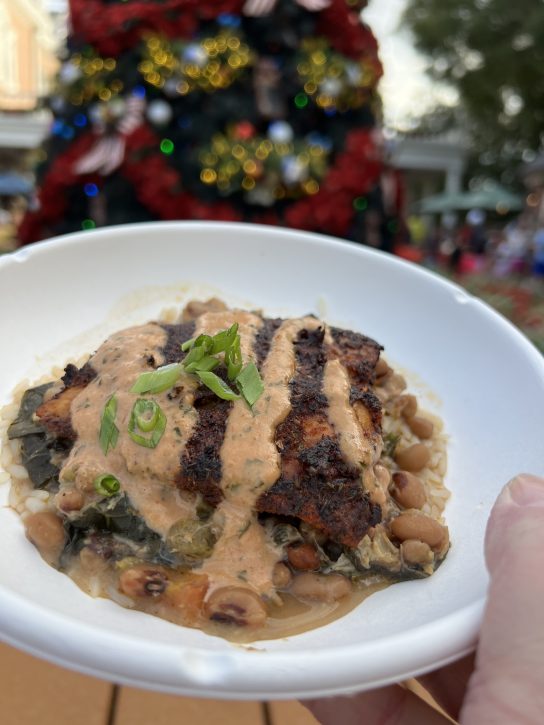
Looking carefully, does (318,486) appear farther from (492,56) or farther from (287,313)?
(492,56)

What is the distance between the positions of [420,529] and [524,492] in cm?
44

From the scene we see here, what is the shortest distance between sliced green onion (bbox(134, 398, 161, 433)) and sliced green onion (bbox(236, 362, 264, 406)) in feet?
0.86

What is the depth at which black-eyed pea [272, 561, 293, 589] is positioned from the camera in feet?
5.35

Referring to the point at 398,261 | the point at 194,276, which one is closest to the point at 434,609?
the point at 398,261

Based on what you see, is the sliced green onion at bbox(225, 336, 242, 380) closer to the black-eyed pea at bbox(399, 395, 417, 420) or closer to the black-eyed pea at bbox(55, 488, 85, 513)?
the black-eyed pea at bbox(55, 488, 85, 513)

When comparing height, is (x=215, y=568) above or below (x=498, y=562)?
below

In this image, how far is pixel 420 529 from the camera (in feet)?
5.67

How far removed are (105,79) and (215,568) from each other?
11.7 ft

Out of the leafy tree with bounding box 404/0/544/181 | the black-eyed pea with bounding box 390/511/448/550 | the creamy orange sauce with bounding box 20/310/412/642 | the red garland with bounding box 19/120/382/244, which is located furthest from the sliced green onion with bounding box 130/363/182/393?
the leafy tree with bounding box 404/0/544/181

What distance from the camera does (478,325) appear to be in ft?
7.86

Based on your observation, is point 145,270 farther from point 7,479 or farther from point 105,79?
point 105,79

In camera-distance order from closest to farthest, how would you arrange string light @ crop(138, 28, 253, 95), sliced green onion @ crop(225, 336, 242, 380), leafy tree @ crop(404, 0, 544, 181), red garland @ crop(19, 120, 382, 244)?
sliced green onion @ crop(225, 336, 242, 380) → string light @ crop(138, 28, 253, 95) → red garland @ crop(19, 120, 382, 244) → leafy tree @ crop(404, 0, 544, 181)

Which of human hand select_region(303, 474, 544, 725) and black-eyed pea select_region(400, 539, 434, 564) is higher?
human hand select_region(303, 474, 544, 725)

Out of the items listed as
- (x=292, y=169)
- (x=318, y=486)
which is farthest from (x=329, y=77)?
(x=318, y=486)
